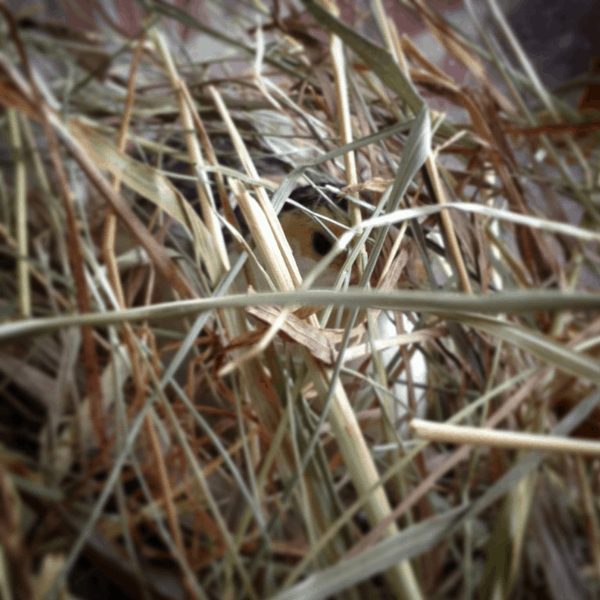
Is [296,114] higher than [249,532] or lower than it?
higher

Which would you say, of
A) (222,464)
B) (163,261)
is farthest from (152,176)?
(222,464)

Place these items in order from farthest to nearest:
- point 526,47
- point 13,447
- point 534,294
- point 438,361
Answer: point 526,47 < point 13,447 < point 438,361 < point 534,294

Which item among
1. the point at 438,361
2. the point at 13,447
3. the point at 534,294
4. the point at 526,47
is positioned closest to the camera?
the point at 534,294

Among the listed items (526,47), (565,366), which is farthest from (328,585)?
(526,47)

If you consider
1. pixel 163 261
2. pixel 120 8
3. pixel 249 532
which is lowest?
pixel 249 532

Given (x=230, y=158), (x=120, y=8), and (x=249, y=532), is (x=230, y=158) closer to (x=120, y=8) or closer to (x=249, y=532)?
(x=249, y=532)

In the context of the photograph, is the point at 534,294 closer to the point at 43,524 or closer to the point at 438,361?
A: the point at 438,361

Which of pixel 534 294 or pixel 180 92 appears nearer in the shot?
pixel 534 294
